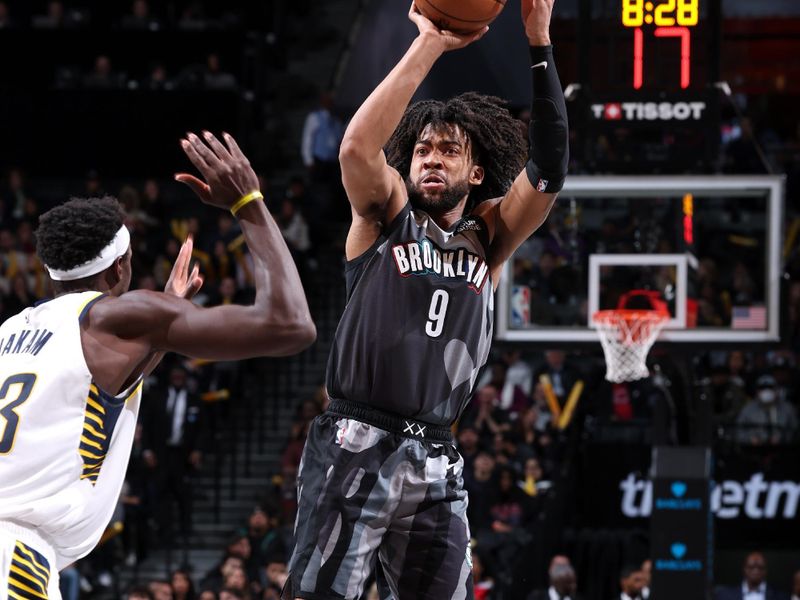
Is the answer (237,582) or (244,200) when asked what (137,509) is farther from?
(244,200)

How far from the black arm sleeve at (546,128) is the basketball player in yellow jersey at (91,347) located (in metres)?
1.35

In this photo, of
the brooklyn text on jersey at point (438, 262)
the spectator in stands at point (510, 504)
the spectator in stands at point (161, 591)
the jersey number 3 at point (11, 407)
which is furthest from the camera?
the spectator in stands at point (510, 504)

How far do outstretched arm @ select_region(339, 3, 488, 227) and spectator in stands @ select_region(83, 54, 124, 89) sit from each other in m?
14.5

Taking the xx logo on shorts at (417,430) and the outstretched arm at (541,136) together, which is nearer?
A: the xx logo on shorts at (417,430)

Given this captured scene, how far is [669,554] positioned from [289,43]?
12.6 metres

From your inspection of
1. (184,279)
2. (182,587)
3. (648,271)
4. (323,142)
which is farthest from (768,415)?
(184,279)

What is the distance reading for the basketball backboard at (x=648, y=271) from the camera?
1023 cm

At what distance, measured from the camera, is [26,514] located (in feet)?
15.2

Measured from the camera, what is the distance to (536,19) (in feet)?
18.1

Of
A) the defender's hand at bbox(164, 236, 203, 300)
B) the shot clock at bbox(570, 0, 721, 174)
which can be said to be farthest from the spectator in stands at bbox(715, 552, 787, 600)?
the defender's hand at bbox(164, 236, 203, 300)

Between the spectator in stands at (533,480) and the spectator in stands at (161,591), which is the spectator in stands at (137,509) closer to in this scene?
the spectator in stands at (161,591)

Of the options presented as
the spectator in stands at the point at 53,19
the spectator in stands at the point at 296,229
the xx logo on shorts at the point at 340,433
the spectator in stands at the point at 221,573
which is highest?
the spectator in stands at the point at 53,19

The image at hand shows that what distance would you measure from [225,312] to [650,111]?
627 centimetres

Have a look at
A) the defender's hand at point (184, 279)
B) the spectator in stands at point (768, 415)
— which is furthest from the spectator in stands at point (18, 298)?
the defender's hand at point (184, 279)
